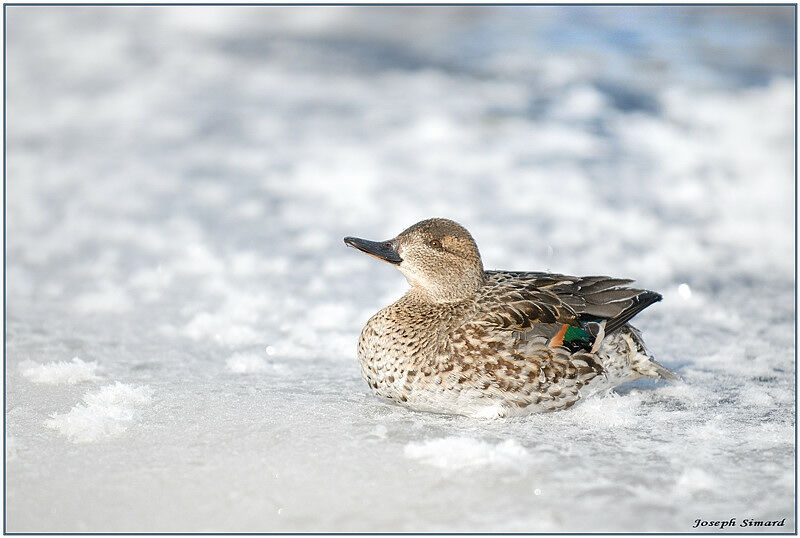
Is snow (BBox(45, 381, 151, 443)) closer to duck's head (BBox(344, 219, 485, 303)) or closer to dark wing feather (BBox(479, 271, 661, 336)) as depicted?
duck's head (BBox(344, 219, 485, 303))

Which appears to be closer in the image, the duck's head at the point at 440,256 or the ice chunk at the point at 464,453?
the ice chunk at the point at 464,453

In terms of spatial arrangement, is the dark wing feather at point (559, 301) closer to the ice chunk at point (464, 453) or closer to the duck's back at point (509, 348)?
the duck's back at point (509, 348)

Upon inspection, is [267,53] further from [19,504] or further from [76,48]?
[19,504]

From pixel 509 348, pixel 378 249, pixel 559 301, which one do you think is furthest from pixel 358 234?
pixel 509 348

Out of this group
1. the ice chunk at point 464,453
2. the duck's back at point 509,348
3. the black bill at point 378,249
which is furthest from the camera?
the black bill at point 378,249

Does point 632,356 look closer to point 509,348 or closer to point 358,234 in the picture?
point 509,348

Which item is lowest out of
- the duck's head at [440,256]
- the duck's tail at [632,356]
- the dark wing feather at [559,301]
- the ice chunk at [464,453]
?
the ice chunk at [464,453]

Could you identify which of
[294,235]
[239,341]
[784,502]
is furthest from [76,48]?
[784,502]

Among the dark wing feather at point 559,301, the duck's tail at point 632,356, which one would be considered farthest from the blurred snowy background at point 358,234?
the dark wing feather at point 559,301
